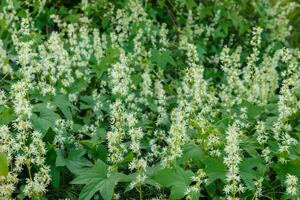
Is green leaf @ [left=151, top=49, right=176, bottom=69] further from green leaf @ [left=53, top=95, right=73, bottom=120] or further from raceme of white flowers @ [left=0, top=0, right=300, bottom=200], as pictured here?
green leaf @ [left=53, top=95, right=73, bottom=120]

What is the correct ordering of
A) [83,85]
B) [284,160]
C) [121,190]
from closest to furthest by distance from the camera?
[284,160] → [121,190] → [83,85]

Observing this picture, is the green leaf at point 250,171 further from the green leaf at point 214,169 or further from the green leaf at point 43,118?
the green leaf at point 43,118

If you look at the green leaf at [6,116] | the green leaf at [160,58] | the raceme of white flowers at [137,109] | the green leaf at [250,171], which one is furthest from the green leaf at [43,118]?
the green leaf at [160,58]

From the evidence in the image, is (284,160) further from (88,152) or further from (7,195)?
(7,195)

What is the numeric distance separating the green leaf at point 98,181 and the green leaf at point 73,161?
0.80 ft

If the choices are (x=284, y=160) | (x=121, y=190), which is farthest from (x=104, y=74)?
(x=284, y=160)

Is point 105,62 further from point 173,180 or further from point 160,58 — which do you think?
point 173,180

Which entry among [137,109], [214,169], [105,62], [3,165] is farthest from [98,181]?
[105,62]

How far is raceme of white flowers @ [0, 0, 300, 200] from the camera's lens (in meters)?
3.25

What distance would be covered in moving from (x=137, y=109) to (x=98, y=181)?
1327 mm

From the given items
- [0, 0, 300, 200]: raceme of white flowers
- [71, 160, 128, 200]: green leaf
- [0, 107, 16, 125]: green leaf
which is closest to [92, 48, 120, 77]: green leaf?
[0, 0, 300, 200]: raceme of white flowers

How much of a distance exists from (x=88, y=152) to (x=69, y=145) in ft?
0.53

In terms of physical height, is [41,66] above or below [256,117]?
above

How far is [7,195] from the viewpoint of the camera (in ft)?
10.3
